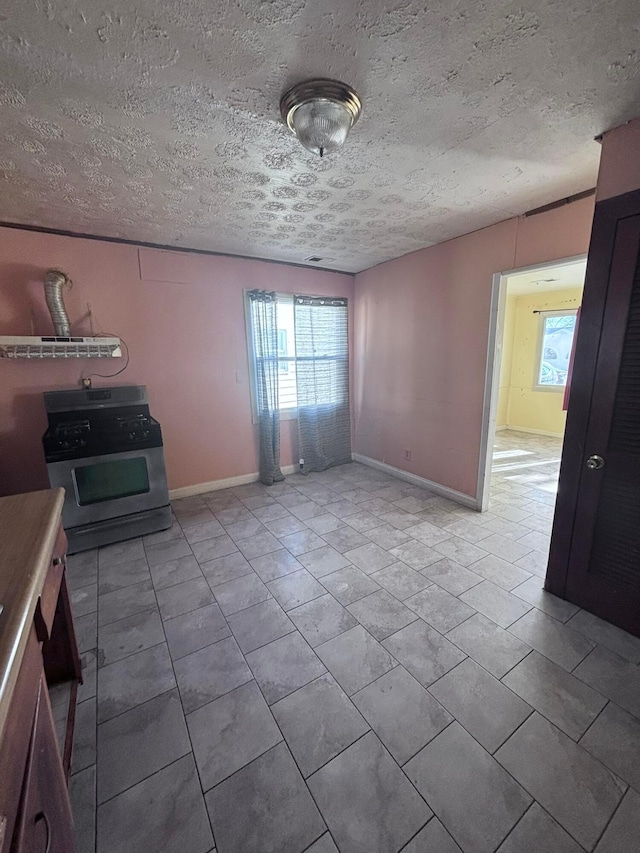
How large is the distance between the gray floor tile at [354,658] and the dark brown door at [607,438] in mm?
1225

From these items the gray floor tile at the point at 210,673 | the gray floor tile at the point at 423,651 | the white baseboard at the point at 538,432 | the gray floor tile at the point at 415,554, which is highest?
the white baseboard at the point at 538,432

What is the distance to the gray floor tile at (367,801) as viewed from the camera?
3.47 ft

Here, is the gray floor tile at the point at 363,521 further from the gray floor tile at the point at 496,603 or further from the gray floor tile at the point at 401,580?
the gray floor tile at the point at 496,603

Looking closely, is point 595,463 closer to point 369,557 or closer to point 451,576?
point 451,576

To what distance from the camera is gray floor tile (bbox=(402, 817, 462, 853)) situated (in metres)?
1.03

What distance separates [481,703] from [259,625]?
111cm

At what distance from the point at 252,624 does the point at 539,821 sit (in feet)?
4.44

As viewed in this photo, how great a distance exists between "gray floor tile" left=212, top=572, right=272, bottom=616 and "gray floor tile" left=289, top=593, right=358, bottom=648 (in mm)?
260

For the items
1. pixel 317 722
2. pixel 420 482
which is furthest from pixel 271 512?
pixel 317 722

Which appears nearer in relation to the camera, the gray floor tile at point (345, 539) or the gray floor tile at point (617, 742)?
the gray floor tile at point (617, 742)

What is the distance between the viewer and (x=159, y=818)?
1.10 metres

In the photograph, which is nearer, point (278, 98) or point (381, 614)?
point (278, 98)

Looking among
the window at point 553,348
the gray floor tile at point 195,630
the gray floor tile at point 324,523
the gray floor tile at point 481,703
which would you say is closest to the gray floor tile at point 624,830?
the gray floor tile at point 481,703

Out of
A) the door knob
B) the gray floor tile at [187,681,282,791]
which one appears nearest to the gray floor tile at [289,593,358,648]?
the gray floor tile at [187,681,282,791]
